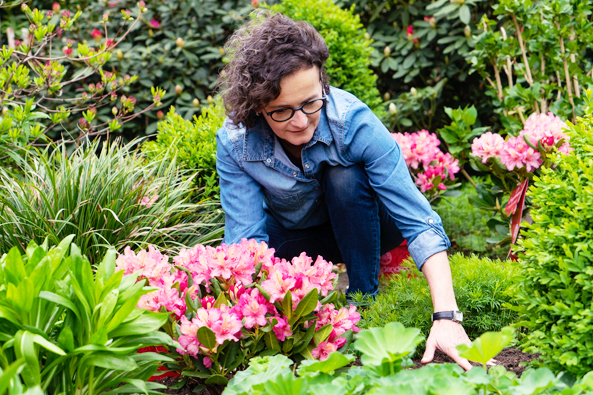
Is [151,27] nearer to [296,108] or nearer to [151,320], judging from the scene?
[296,108]

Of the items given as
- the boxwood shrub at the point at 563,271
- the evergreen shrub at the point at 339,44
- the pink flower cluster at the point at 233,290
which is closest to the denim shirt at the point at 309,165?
the pink flower cluster at the point at 233,290

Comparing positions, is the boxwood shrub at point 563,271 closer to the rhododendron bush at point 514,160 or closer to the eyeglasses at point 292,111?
the eyeglasses at point 292,111

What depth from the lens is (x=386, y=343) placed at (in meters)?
1.22

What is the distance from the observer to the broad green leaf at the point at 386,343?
120 cm

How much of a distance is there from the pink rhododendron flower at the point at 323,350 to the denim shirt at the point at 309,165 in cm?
59

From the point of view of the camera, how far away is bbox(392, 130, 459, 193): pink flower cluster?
10.3ft

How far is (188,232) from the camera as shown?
115 inches

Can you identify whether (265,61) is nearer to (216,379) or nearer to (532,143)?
(216,379)

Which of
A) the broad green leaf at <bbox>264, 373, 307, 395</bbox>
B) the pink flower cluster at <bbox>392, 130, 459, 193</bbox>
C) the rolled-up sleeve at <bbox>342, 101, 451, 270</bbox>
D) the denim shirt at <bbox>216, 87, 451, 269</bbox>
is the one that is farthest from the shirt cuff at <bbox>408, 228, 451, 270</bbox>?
the pink flower cluster at <bbox>392, 130, 459, 193</bbox>

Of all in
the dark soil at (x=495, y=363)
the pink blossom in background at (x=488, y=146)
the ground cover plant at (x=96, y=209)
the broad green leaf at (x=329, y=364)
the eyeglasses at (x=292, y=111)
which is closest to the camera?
the broad green leaf at (x=329, y=364)

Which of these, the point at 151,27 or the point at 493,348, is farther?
the point at 151,27

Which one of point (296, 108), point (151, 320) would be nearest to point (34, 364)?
point (151, 320)

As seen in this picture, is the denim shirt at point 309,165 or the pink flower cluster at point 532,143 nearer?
the denim shirt at point 309,165

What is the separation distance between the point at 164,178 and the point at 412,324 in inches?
65.2
